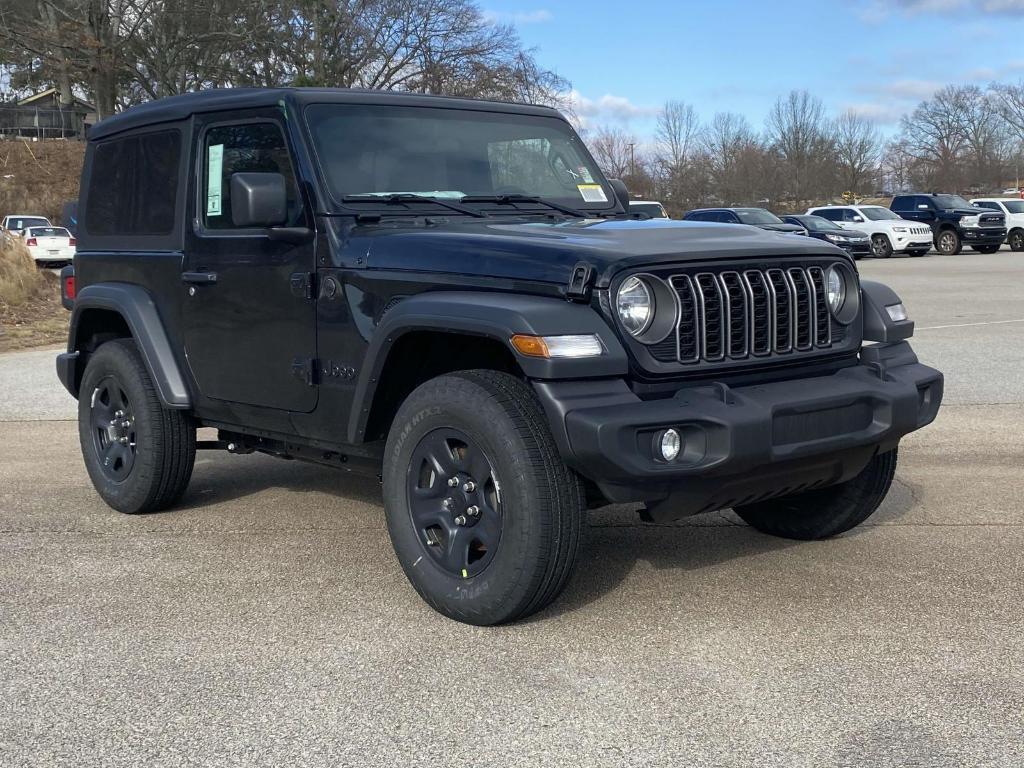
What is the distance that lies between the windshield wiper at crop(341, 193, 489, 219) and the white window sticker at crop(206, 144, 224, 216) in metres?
0.85

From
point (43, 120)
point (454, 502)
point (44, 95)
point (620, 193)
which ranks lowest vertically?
point (454, 502)

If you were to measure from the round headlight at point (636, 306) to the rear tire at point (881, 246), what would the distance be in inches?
1280

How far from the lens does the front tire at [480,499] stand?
404cm

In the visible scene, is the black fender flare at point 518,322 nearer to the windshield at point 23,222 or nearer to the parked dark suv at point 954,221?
the parked dark suv at point 954,221

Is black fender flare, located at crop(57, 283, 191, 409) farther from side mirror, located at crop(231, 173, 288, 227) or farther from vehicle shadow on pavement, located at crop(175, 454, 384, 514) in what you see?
side mirror, located at crop(231, 173, 288, 227)

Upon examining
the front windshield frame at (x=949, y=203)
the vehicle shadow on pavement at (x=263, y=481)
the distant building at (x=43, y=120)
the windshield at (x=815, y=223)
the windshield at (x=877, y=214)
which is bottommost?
the vehicle shadow on pavement at (x=263, y=481)

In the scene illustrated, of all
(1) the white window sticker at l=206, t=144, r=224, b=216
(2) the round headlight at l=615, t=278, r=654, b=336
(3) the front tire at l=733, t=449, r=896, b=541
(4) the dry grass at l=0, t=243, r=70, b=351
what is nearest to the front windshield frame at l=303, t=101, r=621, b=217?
(1) the white window sticker at l=206, t=144, r=224, b=216

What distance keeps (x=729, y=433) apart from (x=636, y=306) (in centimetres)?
54

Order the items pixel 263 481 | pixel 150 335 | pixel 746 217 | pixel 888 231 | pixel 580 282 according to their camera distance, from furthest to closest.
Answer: pixel 888 231 < pixel 746 217 < pixel 263 481 < pixel 150 335 < pixel 580 282

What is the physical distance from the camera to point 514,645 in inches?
164

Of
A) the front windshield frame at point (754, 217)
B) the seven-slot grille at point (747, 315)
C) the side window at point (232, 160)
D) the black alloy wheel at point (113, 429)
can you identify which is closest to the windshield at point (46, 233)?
the front windshield frame at point (754, 217)

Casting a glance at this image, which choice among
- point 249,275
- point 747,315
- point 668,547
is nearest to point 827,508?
point 668,547

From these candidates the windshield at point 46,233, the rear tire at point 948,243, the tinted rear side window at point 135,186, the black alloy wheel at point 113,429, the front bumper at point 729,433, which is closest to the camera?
the front bumper at point 729,433

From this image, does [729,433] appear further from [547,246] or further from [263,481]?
[263,481]
